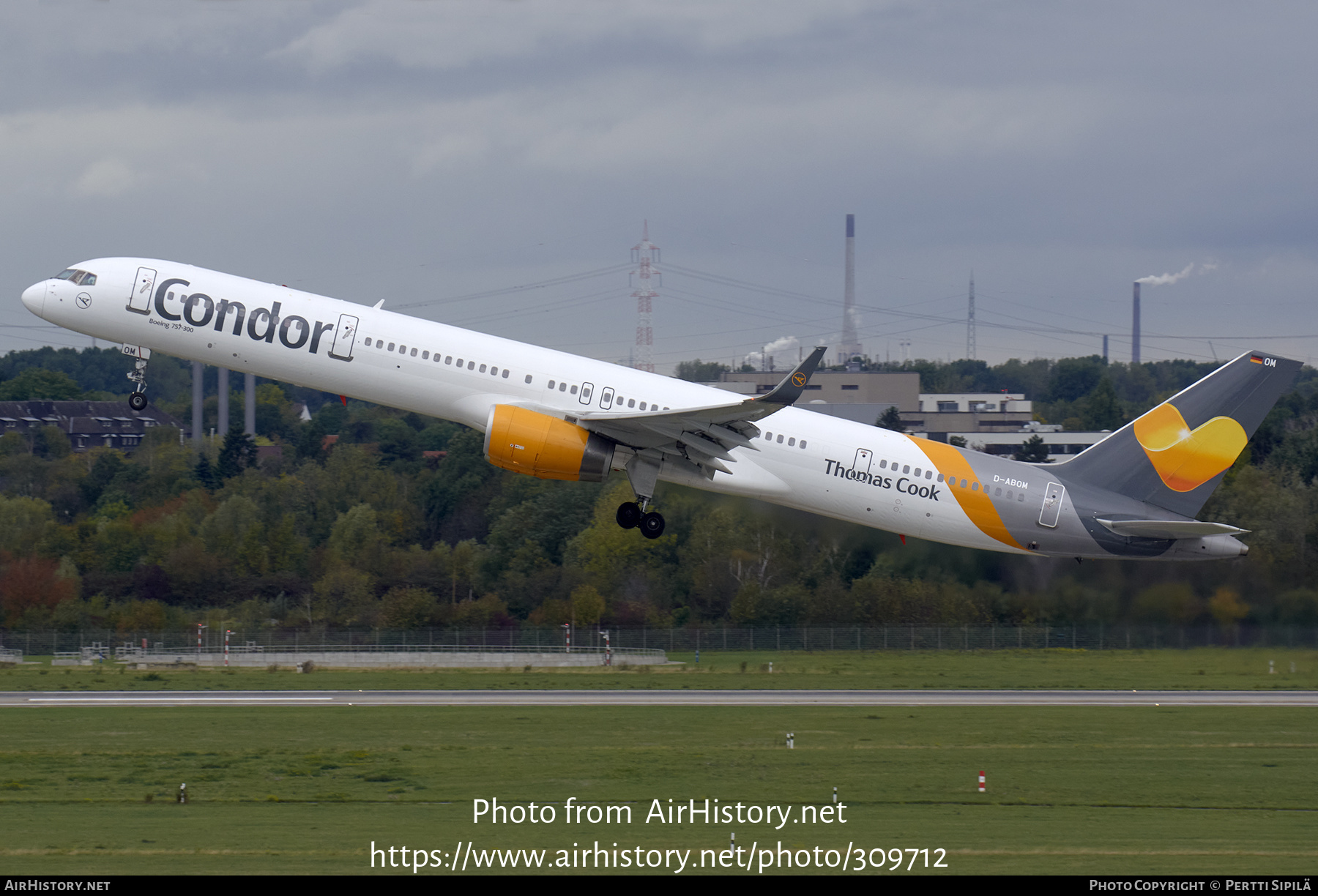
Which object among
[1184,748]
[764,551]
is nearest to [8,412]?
[764,551]

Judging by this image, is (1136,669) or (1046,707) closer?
(1046,707)

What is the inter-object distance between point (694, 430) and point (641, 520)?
316 cm

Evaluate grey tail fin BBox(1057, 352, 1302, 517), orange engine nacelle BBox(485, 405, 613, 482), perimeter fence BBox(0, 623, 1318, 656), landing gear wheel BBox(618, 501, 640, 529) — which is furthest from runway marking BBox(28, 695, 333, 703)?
grey tail fin BBox(1057, 352, 1302, 517)

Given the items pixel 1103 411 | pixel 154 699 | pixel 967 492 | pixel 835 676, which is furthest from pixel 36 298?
pixel 1103 411

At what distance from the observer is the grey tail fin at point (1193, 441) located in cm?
3866

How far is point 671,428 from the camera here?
36094mm

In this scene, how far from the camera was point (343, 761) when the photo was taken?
3366 centimetres

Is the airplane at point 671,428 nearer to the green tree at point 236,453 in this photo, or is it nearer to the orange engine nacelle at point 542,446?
the orange engine nacelle at point 542,446

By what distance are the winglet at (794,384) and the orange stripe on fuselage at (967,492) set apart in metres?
6.94

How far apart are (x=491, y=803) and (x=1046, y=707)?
21021 mm

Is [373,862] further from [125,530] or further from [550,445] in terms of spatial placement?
[125,530]

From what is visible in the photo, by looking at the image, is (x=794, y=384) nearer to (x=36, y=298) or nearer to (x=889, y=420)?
(x=36, y=298)

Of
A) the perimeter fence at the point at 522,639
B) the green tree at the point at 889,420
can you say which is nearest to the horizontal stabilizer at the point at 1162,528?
the perimeter fence at the point at 522,639

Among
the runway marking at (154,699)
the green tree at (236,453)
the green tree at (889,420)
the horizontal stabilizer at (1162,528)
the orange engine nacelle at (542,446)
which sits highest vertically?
the green tree at (889,420)
